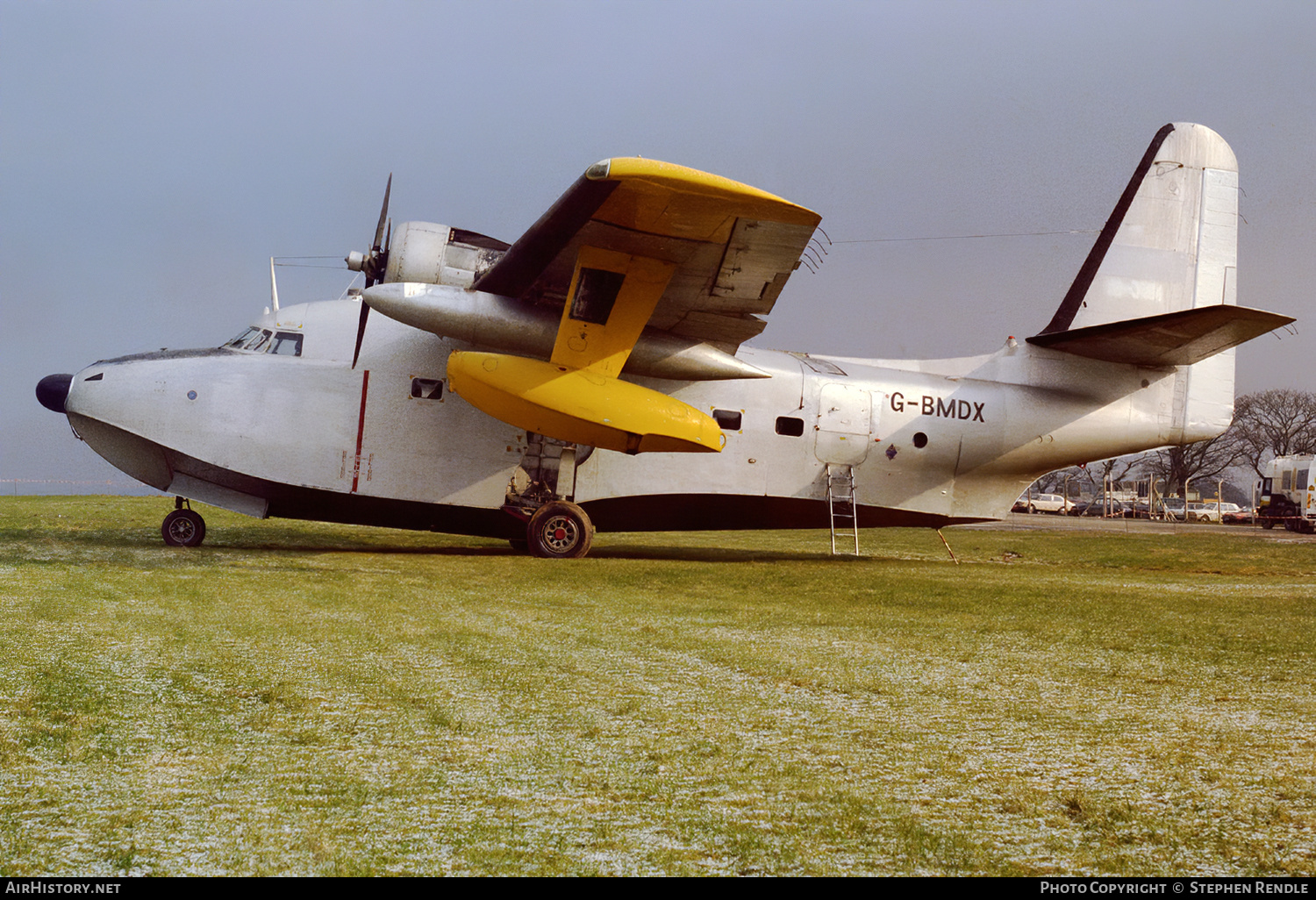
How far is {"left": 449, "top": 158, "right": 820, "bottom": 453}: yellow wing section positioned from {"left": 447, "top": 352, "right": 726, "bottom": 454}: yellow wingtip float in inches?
0.5

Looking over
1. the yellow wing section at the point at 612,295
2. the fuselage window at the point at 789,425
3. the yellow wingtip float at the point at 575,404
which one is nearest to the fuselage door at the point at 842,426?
the fuselage window at the point at 789,425

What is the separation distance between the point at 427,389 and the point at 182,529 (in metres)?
3.43

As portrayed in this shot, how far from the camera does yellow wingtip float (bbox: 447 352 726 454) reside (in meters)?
9.63

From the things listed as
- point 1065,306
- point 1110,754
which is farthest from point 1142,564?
point 1110,754

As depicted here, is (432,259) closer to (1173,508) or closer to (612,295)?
(612,295)

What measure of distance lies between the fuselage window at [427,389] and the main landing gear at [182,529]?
3.06m

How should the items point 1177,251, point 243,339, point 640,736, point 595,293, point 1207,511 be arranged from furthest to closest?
point 1207,511 → point 1177,251 → point 243,339 → point 595,293 → point 640,736

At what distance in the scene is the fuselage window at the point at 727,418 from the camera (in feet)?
39.1

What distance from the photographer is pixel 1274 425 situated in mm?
51906

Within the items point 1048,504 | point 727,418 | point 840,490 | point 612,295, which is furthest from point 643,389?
point 1048,504

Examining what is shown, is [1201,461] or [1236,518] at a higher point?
[1201,461]

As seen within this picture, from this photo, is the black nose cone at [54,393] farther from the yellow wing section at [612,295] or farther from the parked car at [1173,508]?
the parked car at [1173,508]

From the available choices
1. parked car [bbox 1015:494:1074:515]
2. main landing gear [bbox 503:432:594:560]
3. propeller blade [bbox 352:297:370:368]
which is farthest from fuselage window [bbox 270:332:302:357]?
parked car [bbox 1015:494:1074:515]

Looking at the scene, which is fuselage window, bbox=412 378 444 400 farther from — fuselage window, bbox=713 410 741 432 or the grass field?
the grass field
